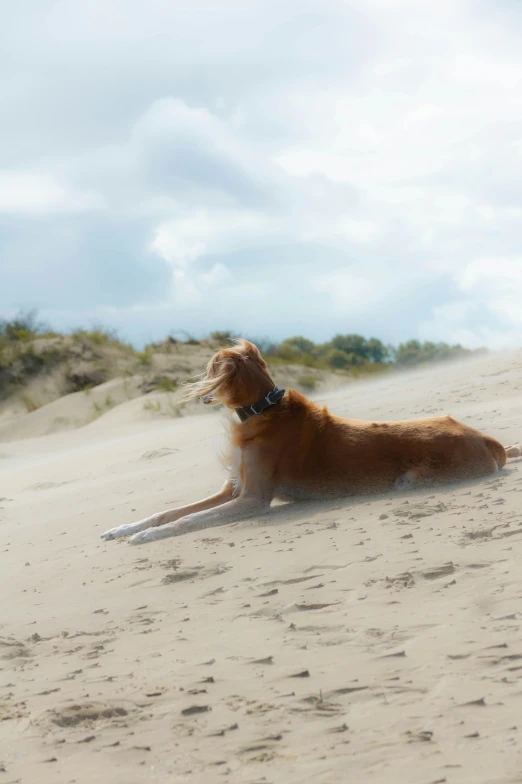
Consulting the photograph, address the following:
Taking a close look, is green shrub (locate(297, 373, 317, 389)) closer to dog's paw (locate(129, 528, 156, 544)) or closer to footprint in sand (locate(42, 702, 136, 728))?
dog's paw (locate(129, 528, 156, 544))

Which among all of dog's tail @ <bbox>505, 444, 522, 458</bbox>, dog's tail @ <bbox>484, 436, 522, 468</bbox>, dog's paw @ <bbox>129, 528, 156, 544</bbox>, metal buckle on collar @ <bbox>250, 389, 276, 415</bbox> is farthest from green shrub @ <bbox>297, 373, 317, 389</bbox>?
dog's paw @ <bbox>129, 528, 156, 544</bbox>

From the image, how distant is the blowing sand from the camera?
296 centimetres

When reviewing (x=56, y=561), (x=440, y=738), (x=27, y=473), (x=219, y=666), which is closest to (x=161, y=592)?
(x=219, y=666)

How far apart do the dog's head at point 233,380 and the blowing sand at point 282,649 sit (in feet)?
3.18

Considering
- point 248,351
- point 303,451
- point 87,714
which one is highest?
point 248,351

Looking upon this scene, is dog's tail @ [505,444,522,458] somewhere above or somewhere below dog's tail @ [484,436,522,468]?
below

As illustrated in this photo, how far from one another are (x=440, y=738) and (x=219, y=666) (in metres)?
1.12

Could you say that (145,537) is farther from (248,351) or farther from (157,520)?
(248,351)

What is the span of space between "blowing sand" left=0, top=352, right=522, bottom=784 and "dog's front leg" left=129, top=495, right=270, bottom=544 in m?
0.19

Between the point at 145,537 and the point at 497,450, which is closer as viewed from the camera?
the point at 145,537

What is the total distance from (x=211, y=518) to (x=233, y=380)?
1084mm

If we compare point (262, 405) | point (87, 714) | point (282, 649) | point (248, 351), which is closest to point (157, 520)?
point (262, 405)

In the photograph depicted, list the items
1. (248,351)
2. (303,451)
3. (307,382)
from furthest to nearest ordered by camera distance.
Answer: (307,382) → (248,351) → (303,451)

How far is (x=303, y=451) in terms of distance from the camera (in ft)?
22.7
